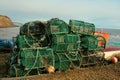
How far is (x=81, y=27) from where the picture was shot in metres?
16.0

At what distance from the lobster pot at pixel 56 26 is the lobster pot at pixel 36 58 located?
1239mm

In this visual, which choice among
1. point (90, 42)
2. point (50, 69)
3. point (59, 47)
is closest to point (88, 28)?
point (90, 42)

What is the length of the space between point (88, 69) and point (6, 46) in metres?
9.48

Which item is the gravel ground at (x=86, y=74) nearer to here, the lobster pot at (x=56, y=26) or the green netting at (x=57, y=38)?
the green netting at (x=57, y=38)

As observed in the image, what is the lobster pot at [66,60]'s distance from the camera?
563 inches

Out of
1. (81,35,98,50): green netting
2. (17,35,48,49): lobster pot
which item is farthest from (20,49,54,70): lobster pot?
(81,35,98,50): green netting

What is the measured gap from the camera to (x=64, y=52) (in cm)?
1491

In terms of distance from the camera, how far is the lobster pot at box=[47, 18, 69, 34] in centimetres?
1433

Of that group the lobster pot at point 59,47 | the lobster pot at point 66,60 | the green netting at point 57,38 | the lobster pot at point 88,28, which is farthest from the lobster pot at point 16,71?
the lobster pot at point 88,28

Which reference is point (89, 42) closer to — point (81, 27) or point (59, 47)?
point (81, 27)

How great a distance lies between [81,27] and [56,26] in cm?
212

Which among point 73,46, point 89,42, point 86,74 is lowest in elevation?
point 86,74

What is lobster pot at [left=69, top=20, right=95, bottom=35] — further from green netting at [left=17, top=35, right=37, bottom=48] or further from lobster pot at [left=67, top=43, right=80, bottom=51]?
green netting at [left=17, top=35, right=37, bottom=48]

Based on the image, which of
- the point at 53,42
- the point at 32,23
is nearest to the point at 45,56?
the point at 53,42
